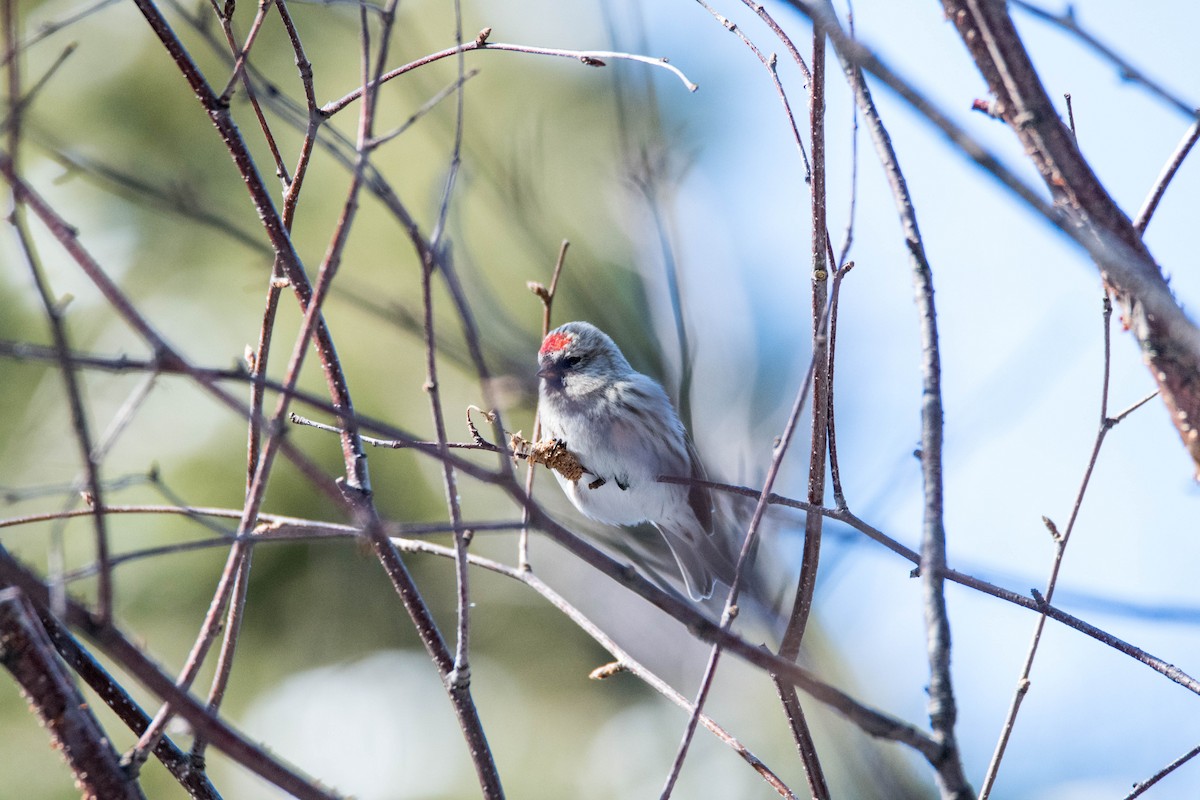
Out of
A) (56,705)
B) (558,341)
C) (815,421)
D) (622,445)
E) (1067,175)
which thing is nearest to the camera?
(1067,175)

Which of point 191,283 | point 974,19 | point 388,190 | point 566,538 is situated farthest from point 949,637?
point 191,283

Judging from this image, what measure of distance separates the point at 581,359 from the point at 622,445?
1.51 ft

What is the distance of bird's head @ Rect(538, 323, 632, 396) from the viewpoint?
156 inches

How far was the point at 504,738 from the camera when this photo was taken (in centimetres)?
661

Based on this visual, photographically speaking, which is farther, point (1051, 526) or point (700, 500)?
point (700, 500)

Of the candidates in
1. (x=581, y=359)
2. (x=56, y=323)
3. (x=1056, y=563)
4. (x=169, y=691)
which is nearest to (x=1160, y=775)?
(x=1056, y=563)

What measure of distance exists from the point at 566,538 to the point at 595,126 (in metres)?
5.90

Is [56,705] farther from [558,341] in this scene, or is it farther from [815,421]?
[558,341]

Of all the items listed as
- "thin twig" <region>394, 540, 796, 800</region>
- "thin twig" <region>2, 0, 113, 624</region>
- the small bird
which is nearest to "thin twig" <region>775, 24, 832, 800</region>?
"thin twig" <region>394, 540, 796, 800</region>

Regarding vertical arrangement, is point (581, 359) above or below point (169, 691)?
above

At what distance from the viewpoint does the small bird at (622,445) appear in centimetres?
379

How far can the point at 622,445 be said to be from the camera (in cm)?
383

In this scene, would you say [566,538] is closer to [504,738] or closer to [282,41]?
[504,738]

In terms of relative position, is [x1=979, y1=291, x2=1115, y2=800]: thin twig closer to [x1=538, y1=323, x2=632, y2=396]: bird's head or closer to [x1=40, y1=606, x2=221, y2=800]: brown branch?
[x1=40, y1=606, x2=221, y2=800]: brown branch
